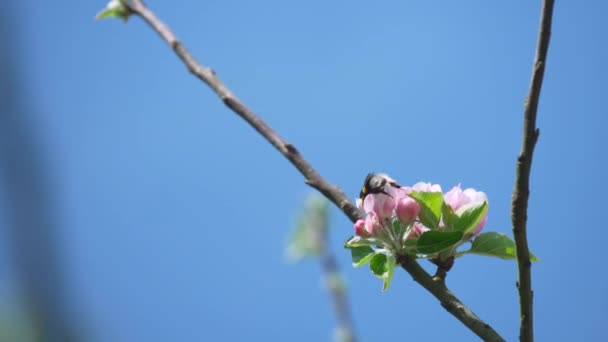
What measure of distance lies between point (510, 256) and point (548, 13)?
647mm

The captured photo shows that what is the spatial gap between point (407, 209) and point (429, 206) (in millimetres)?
81

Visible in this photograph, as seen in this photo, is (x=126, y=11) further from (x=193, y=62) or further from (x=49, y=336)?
(x=49, y=336)

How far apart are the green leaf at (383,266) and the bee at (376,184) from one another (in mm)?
145

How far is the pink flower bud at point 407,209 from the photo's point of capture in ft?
5.67

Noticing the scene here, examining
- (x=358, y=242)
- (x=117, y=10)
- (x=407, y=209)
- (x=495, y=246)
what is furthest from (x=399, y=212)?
(x=117, y=10)

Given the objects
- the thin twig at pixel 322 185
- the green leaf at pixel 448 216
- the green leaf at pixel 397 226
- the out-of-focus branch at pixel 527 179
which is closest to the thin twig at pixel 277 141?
the thin twig at pixel 322 185

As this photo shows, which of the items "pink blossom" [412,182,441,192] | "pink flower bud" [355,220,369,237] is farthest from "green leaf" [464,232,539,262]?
"pink flower bud" [355,220,369,237]

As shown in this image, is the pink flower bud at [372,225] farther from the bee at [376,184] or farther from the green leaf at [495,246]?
the green leaf at [495,246]

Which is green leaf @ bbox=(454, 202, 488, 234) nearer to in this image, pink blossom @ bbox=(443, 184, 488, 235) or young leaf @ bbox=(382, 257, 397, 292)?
pink blossom @ bbox=(443, 184, 488, 235)

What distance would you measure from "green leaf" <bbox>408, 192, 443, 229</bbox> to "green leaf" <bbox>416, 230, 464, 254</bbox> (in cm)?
8

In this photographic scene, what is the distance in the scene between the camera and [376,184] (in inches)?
69.4

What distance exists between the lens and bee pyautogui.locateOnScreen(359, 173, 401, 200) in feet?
5.78

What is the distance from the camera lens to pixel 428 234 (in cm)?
172

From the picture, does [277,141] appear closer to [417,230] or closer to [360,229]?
[360,229]
